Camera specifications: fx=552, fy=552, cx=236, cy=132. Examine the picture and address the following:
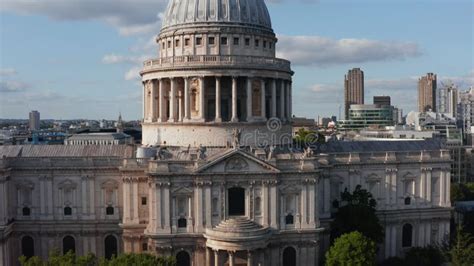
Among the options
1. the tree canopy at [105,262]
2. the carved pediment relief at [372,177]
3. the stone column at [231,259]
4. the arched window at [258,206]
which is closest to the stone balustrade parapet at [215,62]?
the arched window at [258,206]

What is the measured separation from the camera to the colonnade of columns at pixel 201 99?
6869cm

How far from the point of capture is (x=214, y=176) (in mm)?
60562

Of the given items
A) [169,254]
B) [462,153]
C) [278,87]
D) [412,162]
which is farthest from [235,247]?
[462,153]

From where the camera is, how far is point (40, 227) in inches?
2596

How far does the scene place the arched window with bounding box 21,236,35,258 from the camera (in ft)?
219

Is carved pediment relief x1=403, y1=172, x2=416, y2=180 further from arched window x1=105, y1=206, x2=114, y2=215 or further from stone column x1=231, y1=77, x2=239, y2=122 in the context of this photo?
arched window x1=105, y1=206, x2=114, y2=215

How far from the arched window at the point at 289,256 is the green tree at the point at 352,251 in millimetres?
4611

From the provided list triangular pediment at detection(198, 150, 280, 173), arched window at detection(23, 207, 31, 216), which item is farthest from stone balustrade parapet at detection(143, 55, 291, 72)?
arched window at detection(23, 207, 31, 216)

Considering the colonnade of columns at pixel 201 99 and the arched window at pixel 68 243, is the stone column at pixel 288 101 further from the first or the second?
the arched window at pixel 68 243

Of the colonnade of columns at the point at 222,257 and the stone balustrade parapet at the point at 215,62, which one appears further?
the stone balustrade parapet at the point at 215,62

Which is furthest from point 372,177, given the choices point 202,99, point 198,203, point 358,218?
point 198,203

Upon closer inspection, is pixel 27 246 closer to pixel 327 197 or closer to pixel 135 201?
pixel 135 201

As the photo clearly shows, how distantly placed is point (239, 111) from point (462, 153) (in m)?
80.2

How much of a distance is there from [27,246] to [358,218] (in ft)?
131
